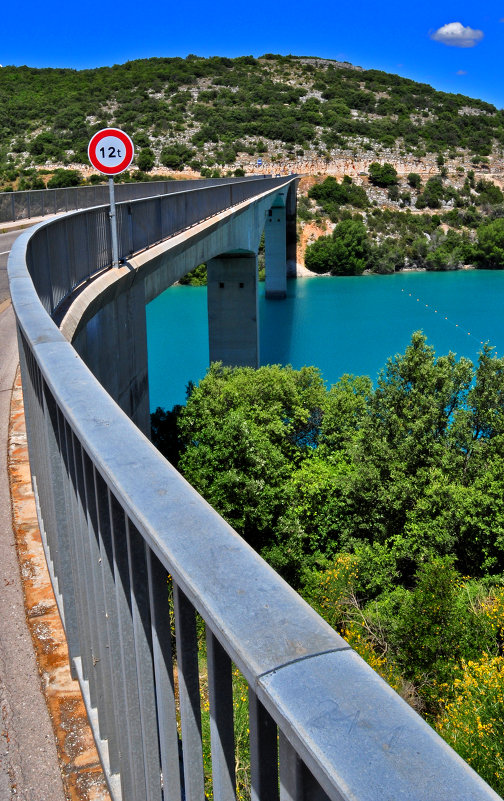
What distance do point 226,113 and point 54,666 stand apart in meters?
100

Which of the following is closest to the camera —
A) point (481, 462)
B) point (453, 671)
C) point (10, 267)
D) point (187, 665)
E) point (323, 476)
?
point (187, 665)

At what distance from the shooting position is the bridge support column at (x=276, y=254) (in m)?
55.2

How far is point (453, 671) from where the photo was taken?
13203 millimetres

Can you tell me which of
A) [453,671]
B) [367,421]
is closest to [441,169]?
[367,421]

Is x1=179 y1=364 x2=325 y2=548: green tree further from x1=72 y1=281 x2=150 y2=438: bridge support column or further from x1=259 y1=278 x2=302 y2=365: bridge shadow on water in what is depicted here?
x1=259 y1=278 x2=302 y2=365: bridge shadow on water

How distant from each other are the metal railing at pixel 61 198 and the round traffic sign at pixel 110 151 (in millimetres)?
13052

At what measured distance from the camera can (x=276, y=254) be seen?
56.3m

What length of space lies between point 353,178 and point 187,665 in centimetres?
8104

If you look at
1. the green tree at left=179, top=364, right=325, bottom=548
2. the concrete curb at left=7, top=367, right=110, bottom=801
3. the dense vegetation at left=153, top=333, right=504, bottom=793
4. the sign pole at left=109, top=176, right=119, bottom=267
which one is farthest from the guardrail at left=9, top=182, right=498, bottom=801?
the green tree at left=179, top=364, right=325, bottom=548

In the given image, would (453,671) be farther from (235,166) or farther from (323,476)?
(235,166)

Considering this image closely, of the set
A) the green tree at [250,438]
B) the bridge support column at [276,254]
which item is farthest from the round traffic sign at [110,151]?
the bridge support column at [276,254]

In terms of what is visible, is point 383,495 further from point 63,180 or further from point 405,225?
point 405,225

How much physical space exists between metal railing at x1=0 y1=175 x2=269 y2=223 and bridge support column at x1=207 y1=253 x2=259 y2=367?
3624 mm

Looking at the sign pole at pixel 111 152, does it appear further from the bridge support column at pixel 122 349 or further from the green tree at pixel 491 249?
the green tree at pixel 491 249
